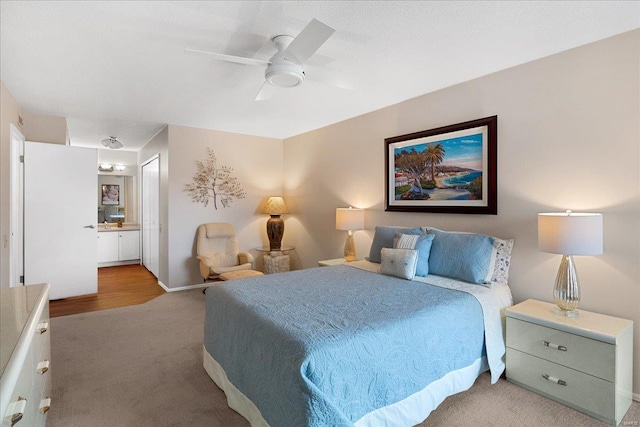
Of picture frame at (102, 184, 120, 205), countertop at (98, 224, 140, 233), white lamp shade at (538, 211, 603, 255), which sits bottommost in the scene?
countertop at (98, 224, 140, 233)

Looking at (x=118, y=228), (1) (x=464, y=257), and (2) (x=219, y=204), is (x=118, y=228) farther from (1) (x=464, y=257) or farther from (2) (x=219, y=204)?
(1) (x=464, y=257)

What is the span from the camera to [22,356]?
114 cm

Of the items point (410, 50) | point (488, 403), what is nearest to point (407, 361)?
point (488, 403)

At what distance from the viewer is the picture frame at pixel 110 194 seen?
7.44 m

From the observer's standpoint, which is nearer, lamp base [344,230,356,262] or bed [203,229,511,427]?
bed [203,229,511,427]

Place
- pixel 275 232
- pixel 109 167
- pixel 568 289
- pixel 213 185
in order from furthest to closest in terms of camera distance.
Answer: pixel 109 167
pixel 275 232
pixel 213 185
pixel 568 289

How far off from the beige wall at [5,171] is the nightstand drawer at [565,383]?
14.8ft

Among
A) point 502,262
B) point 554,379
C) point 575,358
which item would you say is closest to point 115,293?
point 502,262

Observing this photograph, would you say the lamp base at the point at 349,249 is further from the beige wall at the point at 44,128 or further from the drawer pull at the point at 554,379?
the beige wall at the point at 44,128

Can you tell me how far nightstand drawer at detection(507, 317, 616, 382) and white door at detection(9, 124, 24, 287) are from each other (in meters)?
4.85

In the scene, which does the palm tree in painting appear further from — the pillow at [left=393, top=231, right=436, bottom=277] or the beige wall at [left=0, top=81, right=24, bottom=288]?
the beige wall at [left=0, top=81, right=24, bottom=288]

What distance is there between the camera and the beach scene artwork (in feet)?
10.0

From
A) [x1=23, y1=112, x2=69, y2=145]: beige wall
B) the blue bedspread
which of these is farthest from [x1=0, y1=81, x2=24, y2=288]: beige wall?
the blue bedspread

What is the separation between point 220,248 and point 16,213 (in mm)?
2442
